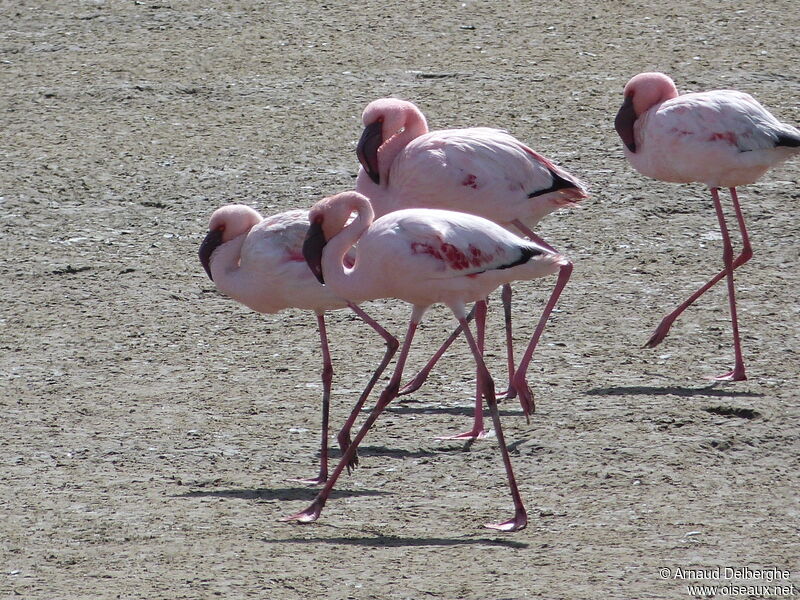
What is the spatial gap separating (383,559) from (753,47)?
28.1ft

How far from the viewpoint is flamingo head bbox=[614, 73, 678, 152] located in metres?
7.85

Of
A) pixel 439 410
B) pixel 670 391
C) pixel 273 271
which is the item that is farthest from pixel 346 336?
pixel 670 391

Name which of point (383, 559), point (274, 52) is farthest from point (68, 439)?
point (274, 52)

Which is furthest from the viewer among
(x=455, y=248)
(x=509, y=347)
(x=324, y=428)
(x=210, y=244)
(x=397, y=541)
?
(x=509, y=347)

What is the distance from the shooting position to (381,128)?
7168 millimetres

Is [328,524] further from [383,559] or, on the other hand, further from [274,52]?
[274,52]

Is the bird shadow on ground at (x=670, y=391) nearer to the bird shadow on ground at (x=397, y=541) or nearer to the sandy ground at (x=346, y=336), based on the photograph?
the sandy ground at (x=346, y=336)

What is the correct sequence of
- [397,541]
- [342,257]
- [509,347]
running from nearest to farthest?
[397,541] → [342,257] → [509,347]

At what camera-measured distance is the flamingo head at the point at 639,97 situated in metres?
7.85

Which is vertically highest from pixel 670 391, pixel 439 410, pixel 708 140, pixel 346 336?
pixel 708 140

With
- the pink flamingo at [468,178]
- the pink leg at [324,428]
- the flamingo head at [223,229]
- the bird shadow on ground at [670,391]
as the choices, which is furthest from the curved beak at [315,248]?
the bird shadow on ground at [670,391]

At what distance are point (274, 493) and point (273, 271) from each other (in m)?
1.03

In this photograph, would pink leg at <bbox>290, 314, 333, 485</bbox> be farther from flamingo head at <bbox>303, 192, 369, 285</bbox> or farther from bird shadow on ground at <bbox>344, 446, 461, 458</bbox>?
flamingo head at <bbox>303, 192, 369, 285</bbox>

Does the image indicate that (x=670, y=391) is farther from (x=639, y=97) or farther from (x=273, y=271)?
(x=273, y=271)
